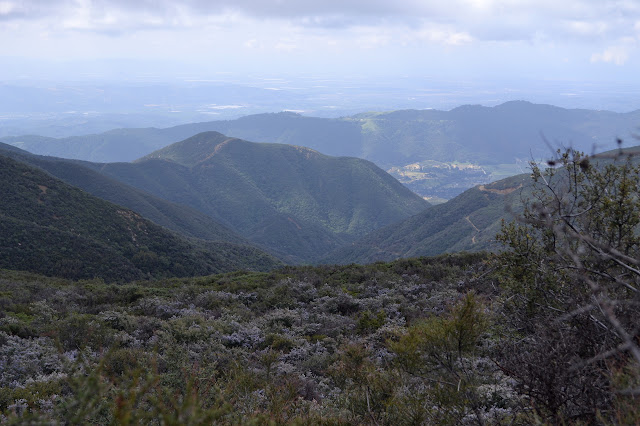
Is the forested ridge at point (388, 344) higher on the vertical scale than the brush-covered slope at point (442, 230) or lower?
higher

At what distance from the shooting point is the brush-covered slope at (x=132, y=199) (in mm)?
69500

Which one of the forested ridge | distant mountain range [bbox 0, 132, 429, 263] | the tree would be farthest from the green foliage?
distant mountain range [bbox 0, 132, 429, 263]

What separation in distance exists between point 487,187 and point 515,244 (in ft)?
286

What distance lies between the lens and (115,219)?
141 ft

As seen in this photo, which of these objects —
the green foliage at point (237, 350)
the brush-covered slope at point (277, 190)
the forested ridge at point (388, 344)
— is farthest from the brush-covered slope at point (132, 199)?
the forested ridge at point (388, 344)

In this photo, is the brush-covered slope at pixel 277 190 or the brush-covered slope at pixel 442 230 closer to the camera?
the brush-covered slope at pixel 442 230

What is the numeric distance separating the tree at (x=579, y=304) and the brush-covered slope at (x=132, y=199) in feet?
217

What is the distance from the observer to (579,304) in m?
5.92

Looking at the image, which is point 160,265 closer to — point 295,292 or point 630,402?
point 295,292

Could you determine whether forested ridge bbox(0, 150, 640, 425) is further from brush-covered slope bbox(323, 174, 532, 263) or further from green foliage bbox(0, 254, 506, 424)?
brush-covered slope bbox(323, 174, 532, 263)

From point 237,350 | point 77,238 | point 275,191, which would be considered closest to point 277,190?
point 275,191

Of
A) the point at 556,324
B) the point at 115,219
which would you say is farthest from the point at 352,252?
the point at 556,324

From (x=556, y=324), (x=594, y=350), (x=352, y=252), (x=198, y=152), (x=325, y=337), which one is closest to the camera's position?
(x=594, y=350)

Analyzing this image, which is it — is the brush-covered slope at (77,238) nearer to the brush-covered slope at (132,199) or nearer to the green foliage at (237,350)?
the green foliage at (237,350)
